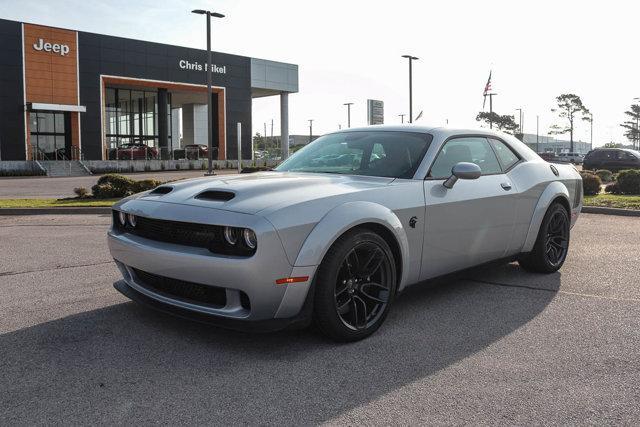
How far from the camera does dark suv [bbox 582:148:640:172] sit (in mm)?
30281

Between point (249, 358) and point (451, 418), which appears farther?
point (249, 358)

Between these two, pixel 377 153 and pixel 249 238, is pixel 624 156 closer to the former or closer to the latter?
pixel 377 153

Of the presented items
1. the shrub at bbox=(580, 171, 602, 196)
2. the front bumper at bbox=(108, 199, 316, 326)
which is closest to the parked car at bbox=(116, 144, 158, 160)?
the shrub at bbox=(580, 171, 602, 196)

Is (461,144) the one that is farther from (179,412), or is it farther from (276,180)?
(179,412)

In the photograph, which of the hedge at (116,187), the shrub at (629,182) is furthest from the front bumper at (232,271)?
the shrub at (629,182)

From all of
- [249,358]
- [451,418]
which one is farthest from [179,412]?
[451,418]

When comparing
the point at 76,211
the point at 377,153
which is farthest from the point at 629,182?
the point at 76,211

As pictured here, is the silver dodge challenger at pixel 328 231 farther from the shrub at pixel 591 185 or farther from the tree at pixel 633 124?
the tree at pixel 633 124

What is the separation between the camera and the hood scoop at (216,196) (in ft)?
12.3

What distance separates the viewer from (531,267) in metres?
5.84

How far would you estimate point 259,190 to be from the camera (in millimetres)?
3820

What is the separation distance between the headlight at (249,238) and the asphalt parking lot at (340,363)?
0.69 m

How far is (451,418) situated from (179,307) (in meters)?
1.76

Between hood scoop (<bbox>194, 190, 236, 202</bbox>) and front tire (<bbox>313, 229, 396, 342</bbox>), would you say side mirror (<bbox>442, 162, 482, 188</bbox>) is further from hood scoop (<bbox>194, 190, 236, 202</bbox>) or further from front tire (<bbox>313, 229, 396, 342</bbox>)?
hood scoop (<bbox>194, 190, 236, 202</bbox>)
